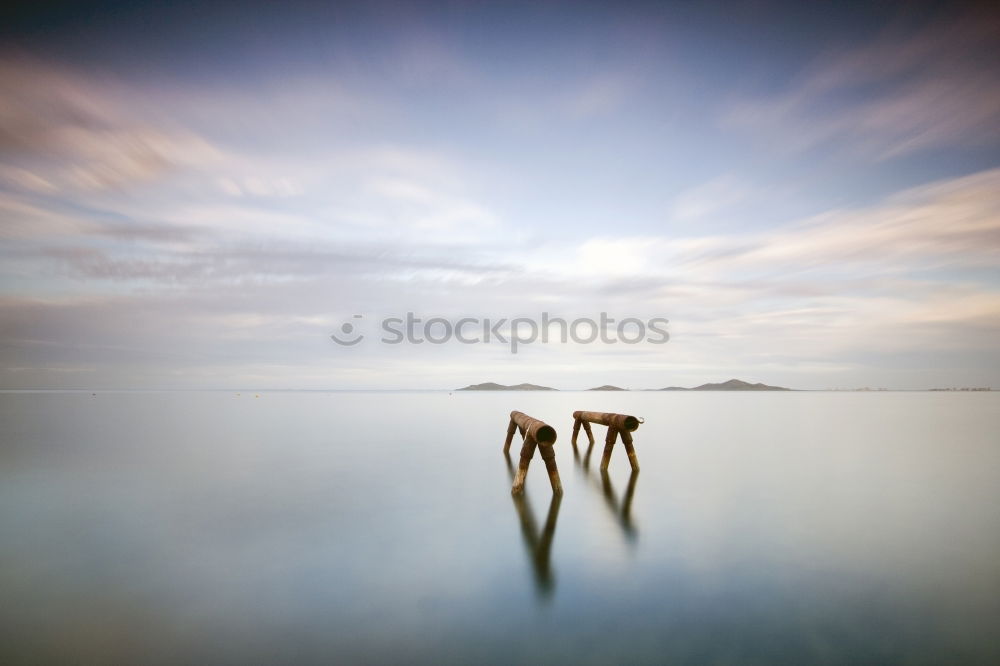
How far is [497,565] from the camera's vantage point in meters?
7.44

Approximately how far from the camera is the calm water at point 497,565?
16.8 feet

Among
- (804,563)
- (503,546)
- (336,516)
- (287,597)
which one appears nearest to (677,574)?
(804,563)

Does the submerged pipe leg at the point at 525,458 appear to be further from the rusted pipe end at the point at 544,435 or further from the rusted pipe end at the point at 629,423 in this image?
the rusted pipe end at the point at 629,423

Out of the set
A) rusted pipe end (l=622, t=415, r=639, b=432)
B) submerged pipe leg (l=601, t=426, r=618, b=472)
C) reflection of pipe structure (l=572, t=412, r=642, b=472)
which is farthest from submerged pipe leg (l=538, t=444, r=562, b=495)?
submerged pipe leg (l=601, t=426, r=618, b=472)

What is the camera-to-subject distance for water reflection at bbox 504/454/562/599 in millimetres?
6730

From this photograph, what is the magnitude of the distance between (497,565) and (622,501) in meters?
5.13

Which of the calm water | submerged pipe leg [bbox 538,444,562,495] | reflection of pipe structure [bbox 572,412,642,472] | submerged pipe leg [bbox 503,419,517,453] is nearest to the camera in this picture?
the calm water

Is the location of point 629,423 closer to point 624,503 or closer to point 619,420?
point 619,420

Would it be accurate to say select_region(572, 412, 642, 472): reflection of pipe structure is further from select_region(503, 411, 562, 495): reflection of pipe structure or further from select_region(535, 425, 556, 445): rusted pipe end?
select_region(535, 425, 556, 445): rusted pipe end

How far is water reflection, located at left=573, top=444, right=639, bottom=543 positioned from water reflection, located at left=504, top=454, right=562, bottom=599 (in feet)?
4.44

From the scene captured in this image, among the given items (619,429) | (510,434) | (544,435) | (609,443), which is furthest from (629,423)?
(510,434)

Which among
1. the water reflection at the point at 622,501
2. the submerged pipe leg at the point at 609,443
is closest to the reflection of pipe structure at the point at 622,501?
the water reflection at the point at 622,501

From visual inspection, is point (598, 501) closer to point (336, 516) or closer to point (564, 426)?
point (336, 516)

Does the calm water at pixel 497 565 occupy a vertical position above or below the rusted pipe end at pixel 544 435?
below
